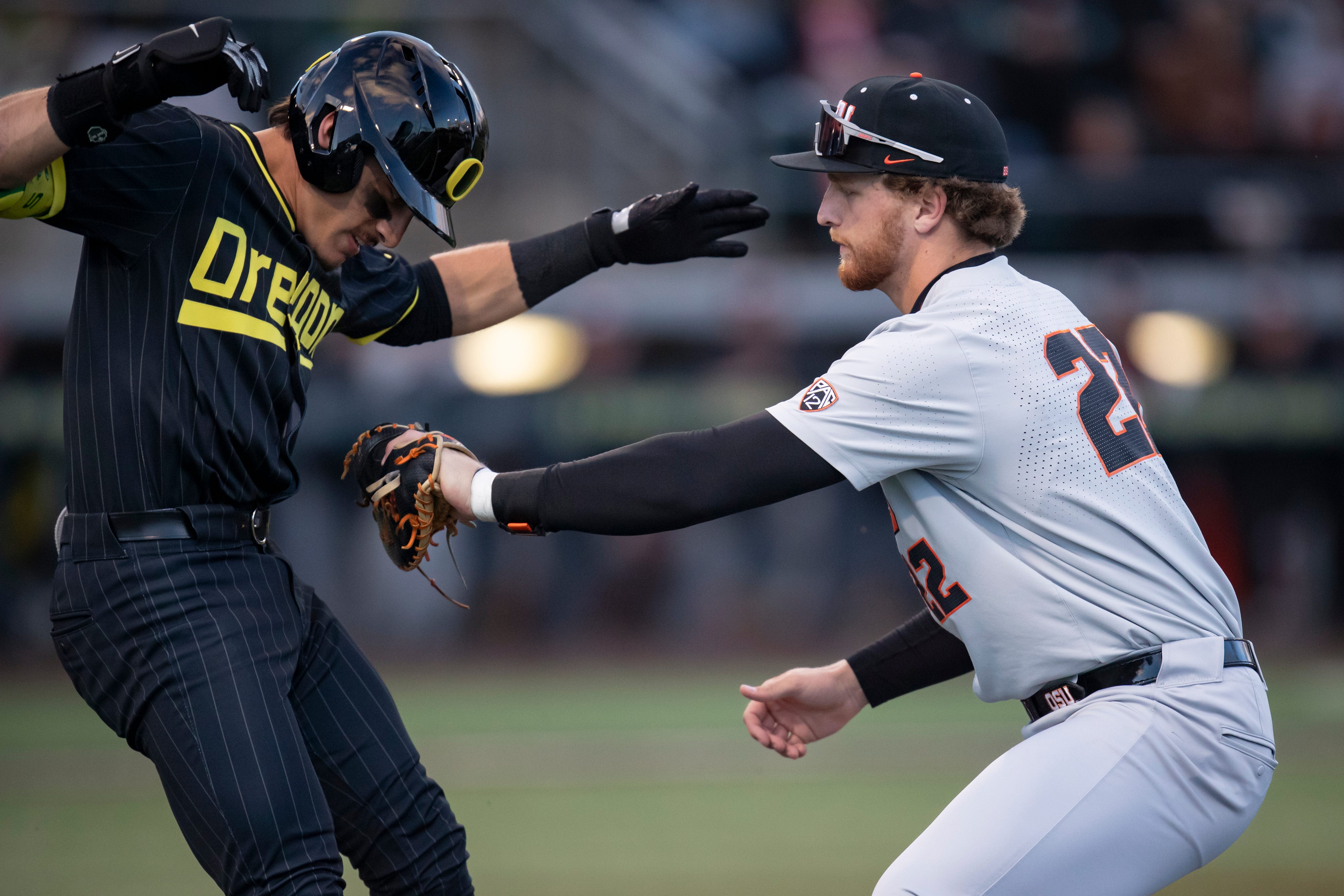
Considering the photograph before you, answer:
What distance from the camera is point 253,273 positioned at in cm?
313

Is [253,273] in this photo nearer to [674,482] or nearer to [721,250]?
[674,482]

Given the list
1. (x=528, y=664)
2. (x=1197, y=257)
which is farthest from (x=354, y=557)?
(x=1197, y=257)

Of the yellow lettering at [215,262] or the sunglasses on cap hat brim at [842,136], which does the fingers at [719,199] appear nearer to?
the sunglasses on cap hat brim at [842,136]

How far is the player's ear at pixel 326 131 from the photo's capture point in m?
3.16

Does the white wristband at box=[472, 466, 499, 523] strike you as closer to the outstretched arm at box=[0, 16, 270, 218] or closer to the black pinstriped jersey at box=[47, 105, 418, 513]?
the black pinstriped jersey at box=[47, 105, 418, 513]

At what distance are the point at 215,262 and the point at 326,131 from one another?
0.42 meters

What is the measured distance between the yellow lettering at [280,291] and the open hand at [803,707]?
1.57m

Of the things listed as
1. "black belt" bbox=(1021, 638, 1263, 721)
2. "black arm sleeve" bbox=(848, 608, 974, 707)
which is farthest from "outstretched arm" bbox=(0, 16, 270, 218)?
"black belt" bbox=(1021, 638, 1263, 721)

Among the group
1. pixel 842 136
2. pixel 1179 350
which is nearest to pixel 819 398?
pixel 842 136

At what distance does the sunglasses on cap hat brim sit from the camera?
3.20 m

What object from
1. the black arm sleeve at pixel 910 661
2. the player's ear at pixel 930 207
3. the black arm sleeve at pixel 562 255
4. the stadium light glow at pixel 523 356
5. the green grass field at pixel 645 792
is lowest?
the green grass field at pixel 645 792

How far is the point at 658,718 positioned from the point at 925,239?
6.45 metres

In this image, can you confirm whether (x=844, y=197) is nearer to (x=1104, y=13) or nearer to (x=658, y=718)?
(x=658, y=718)

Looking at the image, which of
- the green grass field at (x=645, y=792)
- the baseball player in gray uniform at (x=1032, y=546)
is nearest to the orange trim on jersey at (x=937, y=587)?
the baseball player in gray uniform at (x=1032, y=546)
